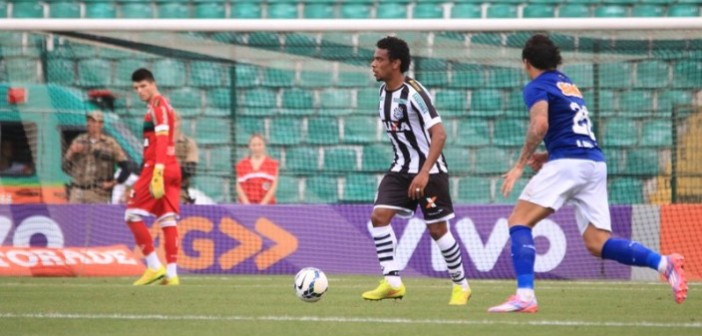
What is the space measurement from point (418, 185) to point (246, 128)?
21.6ft

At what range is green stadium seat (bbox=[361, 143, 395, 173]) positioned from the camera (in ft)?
56.2

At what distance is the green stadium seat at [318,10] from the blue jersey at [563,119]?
10.5 meters

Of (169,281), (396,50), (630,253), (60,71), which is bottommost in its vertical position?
(169,281)

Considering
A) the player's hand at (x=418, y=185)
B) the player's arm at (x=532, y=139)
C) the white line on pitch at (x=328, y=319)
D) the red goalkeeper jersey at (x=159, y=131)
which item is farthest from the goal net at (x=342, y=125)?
the white line on pitch at (x=328, y=319)

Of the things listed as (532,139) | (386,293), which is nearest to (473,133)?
(386,293)

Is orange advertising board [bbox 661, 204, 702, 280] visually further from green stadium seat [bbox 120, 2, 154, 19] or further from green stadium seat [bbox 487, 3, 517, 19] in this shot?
green stadium seat [bbox 120, 2, 154, 19]

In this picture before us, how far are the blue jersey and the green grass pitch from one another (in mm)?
1157

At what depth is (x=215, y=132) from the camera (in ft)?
56.4

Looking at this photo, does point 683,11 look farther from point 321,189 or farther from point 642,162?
point 321,189

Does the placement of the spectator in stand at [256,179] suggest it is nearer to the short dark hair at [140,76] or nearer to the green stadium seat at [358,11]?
the short dark hair at [140,76]

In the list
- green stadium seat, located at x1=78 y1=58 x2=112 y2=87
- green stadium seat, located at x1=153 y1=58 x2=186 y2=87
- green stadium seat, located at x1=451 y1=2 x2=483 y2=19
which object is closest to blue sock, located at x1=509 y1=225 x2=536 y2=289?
green stadium seat, located at x1=153 y1=58 x2=186 y2=87

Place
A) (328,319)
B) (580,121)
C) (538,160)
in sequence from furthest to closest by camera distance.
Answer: (538,160) → (580,121) → (328,319)

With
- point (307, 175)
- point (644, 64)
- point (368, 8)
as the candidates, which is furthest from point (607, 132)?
point (368, 8)

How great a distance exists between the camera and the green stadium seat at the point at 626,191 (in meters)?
16.4
